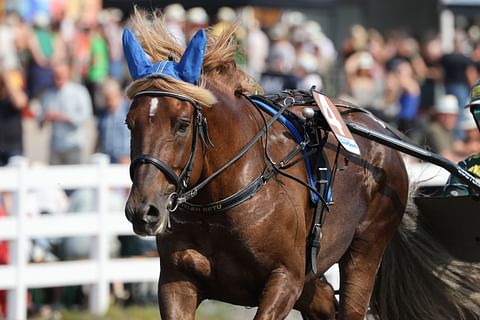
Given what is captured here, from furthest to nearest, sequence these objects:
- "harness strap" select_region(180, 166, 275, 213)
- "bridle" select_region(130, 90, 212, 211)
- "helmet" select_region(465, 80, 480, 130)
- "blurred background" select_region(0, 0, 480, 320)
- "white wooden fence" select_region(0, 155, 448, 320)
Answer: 1. "blurred background" select_region(0, 0, 480, 320)
2. "white wooden fence" select_region(0, 155, 448, 320)
3. "helmet" select_region(465, 80, 480, 130)
4. "harness strap" select_region(180, 166, 275, 213)
5. "bridle" select_region(130, 90, 212, 211)

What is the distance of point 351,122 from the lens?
262 inches

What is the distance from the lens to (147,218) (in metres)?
5.05

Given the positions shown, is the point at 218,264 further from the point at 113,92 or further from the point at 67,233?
the point at 113,92

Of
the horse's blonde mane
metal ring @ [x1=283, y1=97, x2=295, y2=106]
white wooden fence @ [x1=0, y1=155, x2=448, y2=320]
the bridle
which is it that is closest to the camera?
the bridle

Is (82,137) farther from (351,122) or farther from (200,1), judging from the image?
(351,122)

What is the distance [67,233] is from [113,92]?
2.63 m

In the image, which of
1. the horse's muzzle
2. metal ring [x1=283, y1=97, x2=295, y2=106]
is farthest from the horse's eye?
metal ring [x1=283, y1=97, x2=295, y2=106]

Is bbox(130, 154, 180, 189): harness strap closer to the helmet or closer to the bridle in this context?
the bridle

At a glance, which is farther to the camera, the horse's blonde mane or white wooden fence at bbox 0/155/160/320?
white wooden fence at bbox 0/155/160/320

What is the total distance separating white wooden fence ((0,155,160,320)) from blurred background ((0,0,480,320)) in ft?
0.04

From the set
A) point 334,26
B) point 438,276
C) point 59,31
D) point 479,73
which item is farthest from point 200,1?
point 438,276

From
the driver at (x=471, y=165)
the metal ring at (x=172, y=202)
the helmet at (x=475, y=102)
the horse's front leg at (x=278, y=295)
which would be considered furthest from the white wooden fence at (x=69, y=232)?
the metal ring at (x=172, y=202)

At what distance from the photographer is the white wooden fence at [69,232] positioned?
987 centimetres

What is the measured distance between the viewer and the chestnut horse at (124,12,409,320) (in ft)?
17.1
